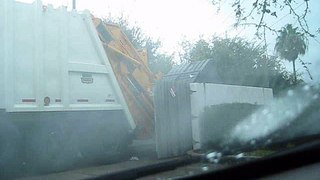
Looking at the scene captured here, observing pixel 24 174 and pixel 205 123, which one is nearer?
pixel 24 174

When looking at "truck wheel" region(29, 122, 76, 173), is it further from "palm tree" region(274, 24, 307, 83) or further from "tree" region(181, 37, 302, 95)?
"tree" region(181, 37, 302, 95)

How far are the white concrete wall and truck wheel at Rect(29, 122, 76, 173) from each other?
9.43 ft

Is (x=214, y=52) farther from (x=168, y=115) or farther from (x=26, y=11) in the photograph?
(x=26, y=11)

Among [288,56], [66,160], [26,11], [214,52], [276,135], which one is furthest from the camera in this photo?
[214,52]

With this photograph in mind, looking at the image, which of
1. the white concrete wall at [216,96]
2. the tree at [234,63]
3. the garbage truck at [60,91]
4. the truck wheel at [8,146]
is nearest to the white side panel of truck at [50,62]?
the garbage truck at [60,91]

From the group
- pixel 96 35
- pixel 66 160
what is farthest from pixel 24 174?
pixel 96 35

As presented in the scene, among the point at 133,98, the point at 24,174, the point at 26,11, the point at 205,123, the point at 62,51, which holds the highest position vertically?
the point at 26,11

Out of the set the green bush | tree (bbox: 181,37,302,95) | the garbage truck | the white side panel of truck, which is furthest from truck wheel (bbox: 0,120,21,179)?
tree (bbox: 181,37,302,95)

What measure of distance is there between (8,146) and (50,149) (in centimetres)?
93

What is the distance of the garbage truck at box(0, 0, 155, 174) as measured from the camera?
26.6 feet

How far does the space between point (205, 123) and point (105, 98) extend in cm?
245

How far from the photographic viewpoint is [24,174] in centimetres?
830

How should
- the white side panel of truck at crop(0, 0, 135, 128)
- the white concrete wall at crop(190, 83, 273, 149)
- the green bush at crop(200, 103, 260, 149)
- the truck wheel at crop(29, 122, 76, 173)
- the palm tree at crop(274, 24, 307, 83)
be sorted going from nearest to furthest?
1. the palm tree at crop(274, 24, 307, 83)
2. the white side panel of truck at crop(0, 0, 135, 128)
3. the truck wheel at crop(29, 122, 76, 173)
4. the green bush at crop(200, 103, 260, 149)
5. the white concrete wall at crop(190, 83, 273, 149)

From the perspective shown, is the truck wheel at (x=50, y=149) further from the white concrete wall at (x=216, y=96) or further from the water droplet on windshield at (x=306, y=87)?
the water droplet on windshield at (x=306, y=87)
